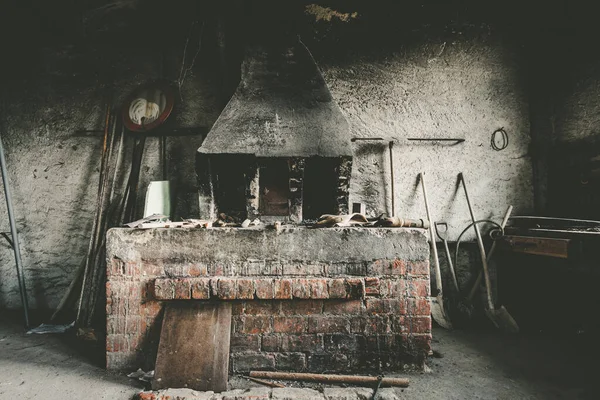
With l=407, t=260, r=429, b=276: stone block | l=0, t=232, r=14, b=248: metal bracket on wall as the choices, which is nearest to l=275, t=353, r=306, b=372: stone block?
l=407, t=260, r=429, b=276: stone block

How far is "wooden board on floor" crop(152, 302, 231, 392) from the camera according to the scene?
5.66 feet

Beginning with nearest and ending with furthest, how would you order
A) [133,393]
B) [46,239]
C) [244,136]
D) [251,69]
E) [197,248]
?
[133,393]
[197,248]
[244,136]
[251,69]
[46,239]

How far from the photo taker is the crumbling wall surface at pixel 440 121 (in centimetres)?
311

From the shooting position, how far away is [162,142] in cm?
312

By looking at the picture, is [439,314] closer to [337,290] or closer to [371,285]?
[371,285]

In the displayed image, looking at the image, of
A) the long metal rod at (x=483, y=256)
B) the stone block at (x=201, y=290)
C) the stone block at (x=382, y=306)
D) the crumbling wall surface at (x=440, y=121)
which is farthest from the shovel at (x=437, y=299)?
the stone block at (x=201, y=290)

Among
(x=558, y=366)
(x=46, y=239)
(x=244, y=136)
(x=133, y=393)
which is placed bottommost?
(x=558, y=366)

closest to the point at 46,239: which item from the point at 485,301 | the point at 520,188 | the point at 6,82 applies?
the point at 6,82

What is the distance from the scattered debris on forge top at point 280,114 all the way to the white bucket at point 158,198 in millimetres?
744

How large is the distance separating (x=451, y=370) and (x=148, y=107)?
319cm

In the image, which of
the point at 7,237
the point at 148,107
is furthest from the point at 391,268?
the point at 7,237

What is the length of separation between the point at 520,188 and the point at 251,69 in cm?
270

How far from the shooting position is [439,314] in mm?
2734

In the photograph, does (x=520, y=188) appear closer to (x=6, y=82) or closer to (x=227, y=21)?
(x=227, y=21)
